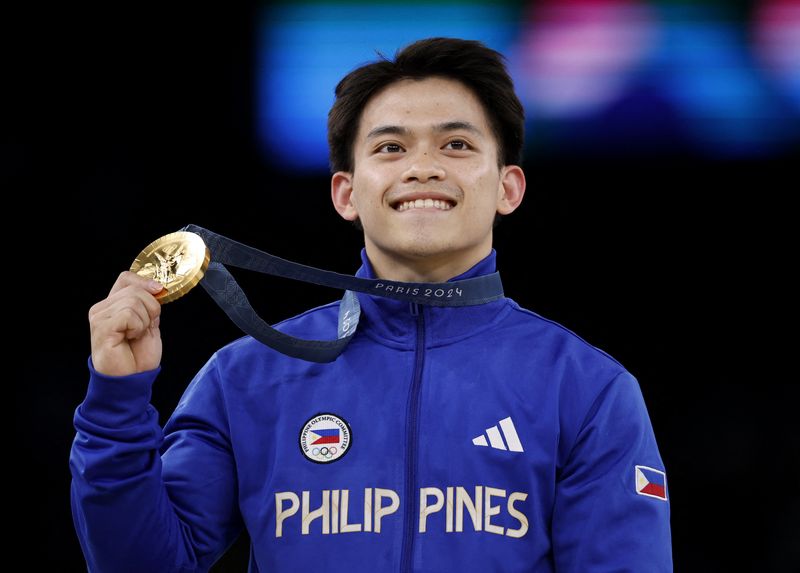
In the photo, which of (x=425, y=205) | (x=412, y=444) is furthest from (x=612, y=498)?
(x=425, y=205)

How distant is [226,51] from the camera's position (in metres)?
5.77

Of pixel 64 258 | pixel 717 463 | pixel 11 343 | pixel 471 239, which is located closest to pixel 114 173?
pixel 64 258

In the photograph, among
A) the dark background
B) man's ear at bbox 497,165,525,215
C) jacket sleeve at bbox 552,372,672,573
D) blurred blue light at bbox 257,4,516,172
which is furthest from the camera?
the dark background

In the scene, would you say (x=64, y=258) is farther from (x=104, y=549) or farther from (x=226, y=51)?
(x=104, y=549)

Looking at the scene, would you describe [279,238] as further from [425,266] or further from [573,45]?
[425,266]

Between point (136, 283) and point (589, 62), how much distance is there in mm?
3706

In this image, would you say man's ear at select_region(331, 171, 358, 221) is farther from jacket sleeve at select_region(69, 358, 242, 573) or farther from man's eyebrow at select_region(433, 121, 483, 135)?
jacket sleeve at select_region(69, 358, 242, 573)

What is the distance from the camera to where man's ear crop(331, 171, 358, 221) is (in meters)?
2.78

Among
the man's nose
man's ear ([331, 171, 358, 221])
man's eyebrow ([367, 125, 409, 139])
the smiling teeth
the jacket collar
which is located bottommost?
the jacket collar

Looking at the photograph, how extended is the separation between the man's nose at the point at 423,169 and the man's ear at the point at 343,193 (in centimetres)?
26

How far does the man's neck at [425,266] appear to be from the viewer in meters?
2.61

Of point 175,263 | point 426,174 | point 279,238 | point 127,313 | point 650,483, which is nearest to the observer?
point 127,313

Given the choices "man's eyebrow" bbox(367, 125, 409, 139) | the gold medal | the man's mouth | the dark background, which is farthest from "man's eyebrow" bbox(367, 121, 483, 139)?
the dark background

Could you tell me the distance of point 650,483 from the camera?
2.39 meters
